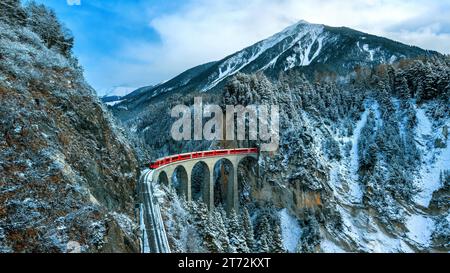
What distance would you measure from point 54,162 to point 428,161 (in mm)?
66734

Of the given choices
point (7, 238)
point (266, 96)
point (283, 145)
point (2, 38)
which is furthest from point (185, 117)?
point (7, 238)

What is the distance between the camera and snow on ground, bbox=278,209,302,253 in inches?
2194

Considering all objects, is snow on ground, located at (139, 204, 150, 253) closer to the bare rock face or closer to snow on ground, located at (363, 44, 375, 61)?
the bare rock face

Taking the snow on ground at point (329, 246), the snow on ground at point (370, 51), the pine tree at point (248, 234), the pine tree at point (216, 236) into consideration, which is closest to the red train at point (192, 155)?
the pine tree at point (216, 236)

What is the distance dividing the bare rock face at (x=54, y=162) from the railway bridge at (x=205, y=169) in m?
12.6

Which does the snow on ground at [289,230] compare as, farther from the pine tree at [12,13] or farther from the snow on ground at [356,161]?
the pine tree at [12,13]

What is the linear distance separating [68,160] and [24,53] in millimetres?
12158

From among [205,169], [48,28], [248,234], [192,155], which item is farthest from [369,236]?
[48,28]

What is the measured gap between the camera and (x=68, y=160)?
2034 centimetres

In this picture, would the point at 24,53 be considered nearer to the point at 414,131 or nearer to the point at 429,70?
the point at 414,131

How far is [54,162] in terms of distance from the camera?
59.6ft

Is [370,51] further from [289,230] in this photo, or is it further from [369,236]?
[289,230]

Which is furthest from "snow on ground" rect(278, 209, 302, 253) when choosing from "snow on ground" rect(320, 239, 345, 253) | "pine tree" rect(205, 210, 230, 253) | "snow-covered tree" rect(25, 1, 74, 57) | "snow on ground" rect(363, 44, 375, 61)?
"snow on ground" rect(363, 44, 375, 61)

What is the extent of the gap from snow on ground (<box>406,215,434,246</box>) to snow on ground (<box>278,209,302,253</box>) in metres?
18.6
